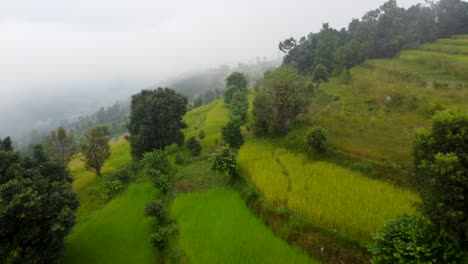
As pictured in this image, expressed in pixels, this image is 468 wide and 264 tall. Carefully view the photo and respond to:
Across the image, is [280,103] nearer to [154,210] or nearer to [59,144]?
[154,210]

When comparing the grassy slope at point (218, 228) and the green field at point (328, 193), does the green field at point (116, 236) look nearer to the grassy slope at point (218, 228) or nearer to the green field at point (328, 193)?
the grassy slope at point (218, 228)

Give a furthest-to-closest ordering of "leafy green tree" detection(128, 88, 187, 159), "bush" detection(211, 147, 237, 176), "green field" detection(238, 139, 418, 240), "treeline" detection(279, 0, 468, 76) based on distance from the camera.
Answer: "treeline" detection(279, 0, 468, 76) → "leafy green tree" detection(128, 88, 187, 159) → "bush" detection(211, 147, 237, 176) → "green field" detection(238, 139, 418, 240)

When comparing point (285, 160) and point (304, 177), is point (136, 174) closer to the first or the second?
point (285, 160)

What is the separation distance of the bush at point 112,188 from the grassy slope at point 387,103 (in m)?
14.5

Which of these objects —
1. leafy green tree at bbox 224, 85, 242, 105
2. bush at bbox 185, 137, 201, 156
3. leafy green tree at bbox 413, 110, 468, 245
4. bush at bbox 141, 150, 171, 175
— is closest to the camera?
leafy green tree at bbox 413, 110, 468, 245

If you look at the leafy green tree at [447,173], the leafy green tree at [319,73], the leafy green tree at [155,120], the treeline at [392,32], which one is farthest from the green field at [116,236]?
the treeline at [392,32]

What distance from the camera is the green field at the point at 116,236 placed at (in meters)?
14.8

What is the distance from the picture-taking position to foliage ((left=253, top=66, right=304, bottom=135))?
73.5 feet

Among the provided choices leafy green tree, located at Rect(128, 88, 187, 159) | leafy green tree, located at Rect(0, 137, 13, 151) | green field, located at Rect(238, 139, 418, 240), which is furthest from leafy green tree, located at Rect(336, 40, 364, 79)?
leafy green tree, located at Rect(0, 137, 13, 151)

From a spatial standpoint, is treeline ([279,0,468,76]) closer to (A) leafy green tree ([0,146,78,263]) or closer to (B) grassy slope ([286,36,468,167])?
(B) grassy slope ([286,36,468,167])

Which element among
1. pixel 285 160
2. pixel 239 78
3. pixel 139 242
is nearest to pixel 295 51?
pixel 239 78

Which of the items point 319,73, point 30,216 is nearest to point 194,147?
point 30,216

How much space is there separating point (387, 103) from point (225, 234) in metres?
20.3

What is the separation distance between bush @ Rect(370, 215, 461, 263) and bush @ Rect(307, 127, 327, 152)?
862 centimetres
